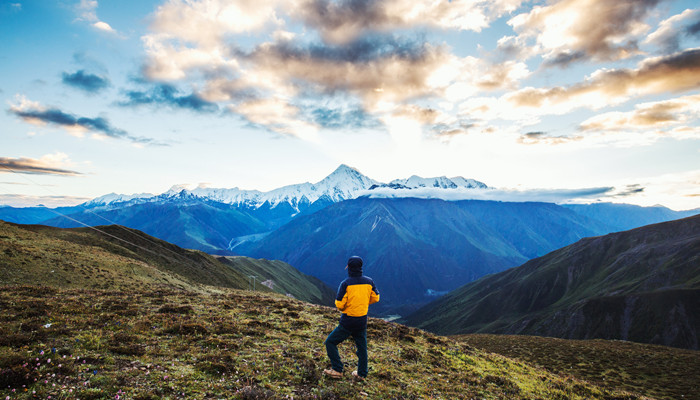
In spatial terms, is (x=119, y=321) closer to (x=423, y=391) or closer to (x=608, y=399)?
(x=423, y=391)

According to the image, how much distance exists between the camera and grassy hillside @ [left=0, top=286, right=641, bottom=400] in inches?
362

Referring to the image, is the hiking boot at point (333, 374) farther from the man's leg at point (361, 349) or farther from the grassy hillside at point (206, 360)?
the man's leg at point (361, 349)

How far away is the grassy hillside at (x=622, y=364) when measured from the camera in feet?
88.1

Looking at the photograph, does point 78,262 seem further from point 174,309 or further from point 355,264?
point 355,264

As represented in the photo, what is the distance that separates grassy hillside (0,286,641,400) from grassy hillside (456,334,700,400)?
A: 14264mm

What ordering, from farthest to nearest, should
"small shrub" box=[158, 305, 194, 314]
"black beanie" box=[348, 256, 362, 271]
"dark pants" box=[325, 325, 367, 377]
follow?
1. "small shrub" box=[158, 305, 194, 314]
2. "black beanie" box=[348, 256, 362, 271]
3. "dark pants" box=[325, 325, 367, 377]

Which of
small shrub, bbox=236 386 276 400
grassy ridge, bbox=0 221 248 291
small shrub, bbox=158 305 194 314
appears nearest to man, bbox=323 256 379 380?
small shrub, bbox=236 386 276 400

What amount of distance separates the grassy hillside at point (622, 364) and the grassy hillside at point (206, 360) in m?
14.3

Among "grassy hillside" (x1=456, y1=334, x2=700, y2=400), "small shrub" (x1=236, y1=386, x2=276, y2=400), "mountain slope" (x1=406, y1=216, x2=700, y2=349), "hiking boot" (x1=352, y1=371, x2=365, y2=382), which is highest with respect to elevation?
"small shrub" (x1=236, y1=386, x2=276, y2=400)

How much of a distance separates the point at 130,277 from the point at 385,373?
40.6 meters

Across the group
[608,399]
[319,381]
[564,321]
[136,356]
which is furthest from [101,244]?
[564,321]

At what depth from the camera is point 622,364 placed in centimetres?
3297

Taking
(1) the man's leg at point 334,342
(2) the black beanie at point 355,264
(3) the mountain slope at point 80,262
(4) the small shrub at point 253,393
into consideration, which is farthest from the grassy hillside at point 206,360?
(3) the mountain slope at point 80,262

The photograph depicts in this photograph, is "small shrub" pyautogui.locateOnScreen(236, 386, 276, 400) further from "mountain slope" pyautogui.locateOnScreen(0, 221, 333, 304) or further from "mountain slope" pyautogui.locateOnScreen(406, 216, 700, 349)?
"mountain slope" pyautogui.locateOnScreen(406, 216, 700, 349)
